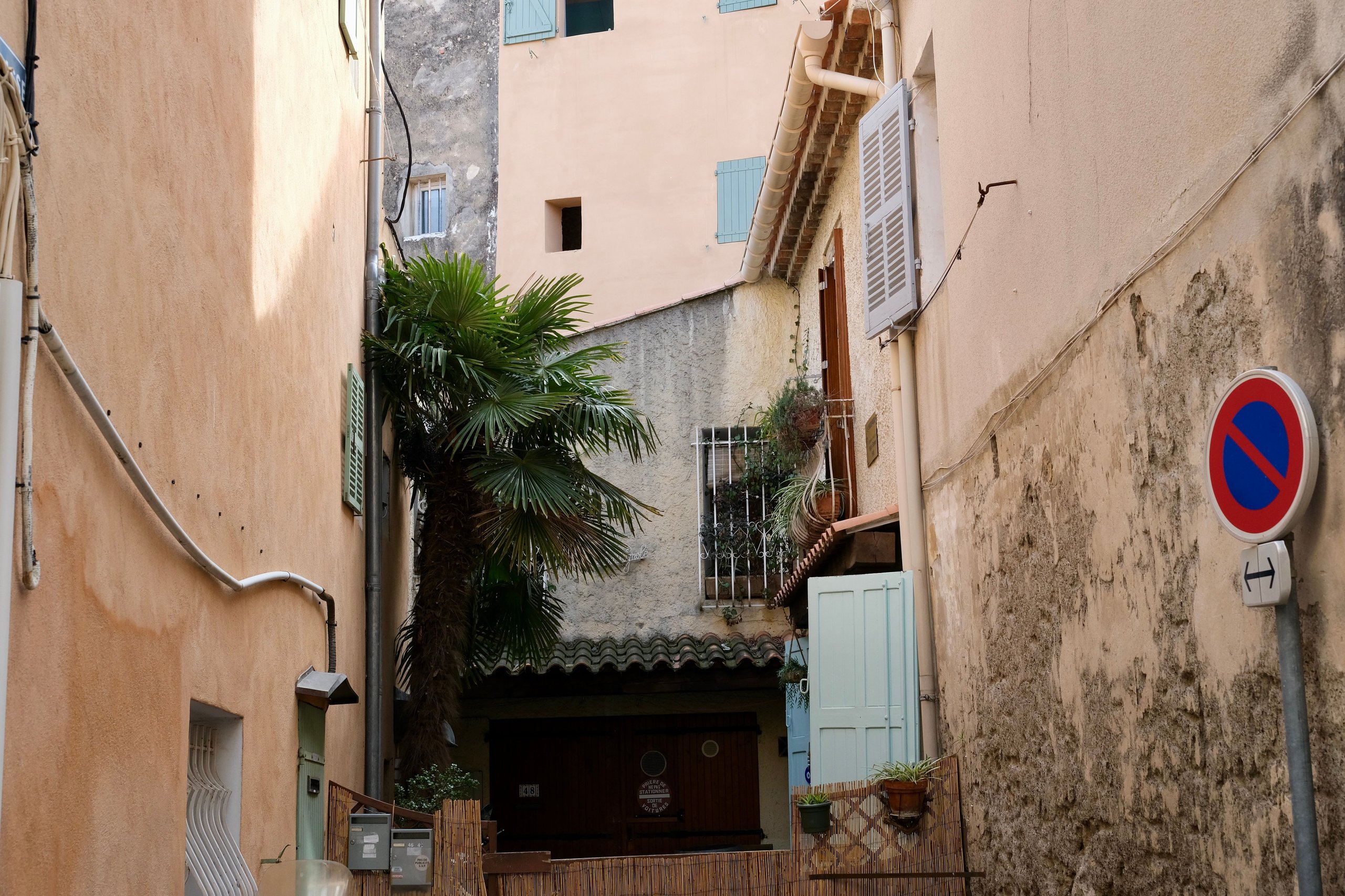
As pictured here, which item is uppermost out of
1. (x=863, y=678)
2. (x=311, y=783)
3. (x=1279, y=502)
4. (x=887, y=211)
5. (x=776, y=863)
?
(x=887, y=211)

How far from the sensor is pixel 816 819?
802 cm

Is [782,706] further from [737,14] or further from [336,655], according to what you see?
[737,14]

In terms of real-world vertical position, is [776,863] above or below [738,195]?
below

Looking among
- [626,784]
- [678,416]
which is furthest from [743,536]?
[626,784]

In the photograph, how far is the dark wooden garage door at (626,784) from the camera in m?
13.2

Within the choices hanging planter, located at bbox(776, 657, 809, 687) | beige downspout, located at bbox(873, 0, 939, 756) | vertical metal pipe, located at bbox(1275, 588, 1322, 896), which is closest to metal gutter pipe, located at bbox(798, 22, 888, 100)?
beige downspout, located at bbox(873, 0, 939, 756)

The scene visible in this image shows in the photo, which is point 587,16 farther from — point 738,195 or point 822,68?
point 822,68

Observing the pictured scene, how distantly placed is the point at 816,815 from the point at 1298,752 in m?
4.81

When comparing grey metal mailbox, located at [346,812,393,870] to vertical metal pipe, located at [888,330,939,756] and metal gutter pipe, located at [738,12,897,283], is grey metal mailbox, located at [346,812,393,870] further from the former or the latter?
metal gutter pipe, located at [738,12,897,283]

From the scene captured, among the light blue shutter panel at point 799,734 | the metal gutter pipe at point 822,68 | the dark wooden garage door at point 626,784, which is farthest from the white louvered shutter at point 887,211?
the dark wooden garage door at point 626,784

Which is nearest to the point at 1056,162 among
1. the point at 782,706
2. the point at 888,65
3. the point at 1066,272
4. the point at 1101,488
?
the point at 1066,272

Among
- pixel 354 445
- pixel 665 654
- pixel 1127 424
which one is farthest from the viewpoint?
pixel 665 654

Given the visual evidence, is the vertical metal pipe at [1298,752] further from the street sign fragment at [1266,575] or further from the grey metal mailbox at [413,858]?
the grey metal mailbox at [413,858]

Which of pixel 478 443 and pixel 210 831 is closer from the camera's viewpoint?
pixel 210 831
